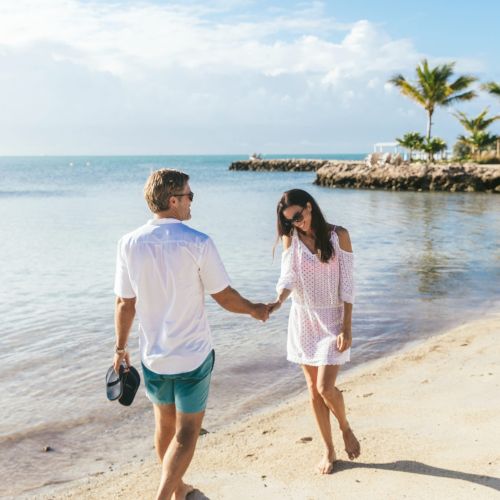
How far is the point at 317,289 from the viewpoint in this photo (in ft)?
13.4

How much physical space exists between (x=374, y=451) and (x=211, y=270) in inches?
84.5

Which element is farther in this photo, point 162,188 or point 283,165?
point 283,165

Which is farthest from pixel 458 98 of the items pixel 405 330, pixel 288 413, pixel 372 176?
pixel 288 413

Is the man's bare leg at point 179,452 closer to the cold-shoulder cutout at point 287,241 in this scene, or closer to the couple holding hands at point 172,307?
the couple holding hands at point 172,307

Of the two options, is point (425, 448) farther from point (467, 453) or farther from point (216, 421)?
point (216, 421)

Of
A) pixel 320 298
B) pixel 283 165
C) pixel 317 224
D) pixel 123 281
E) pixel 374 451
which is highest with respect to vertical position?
pixel 317 224

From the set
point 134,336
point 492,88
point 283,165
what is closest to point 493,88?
point 492,88

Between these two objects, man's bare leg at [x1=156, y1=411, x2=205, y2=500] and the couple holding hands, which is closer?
the couple holding hands

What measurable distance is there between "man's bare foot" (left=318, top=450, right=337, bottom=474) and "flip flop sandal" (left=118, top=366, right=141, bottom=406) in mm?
1441

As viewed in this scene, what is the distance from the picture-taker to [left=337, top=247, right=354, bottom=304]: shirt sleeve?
4059 mm

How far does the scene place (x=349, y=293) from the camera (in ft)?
13.3

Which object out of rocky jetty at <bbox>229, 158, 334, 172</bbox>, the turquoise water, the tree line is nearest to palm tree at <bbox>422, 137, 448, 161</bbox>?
the tree line

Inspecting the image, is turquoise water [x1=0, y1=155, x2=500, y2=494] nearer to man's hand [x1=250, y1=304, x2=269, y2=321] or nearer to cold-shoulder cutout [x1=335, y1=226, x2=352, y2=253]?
man's hand [x1=250, y1=304, x2=269, y2=321]

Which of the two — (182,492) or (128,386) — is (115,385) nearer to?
(128,386)
